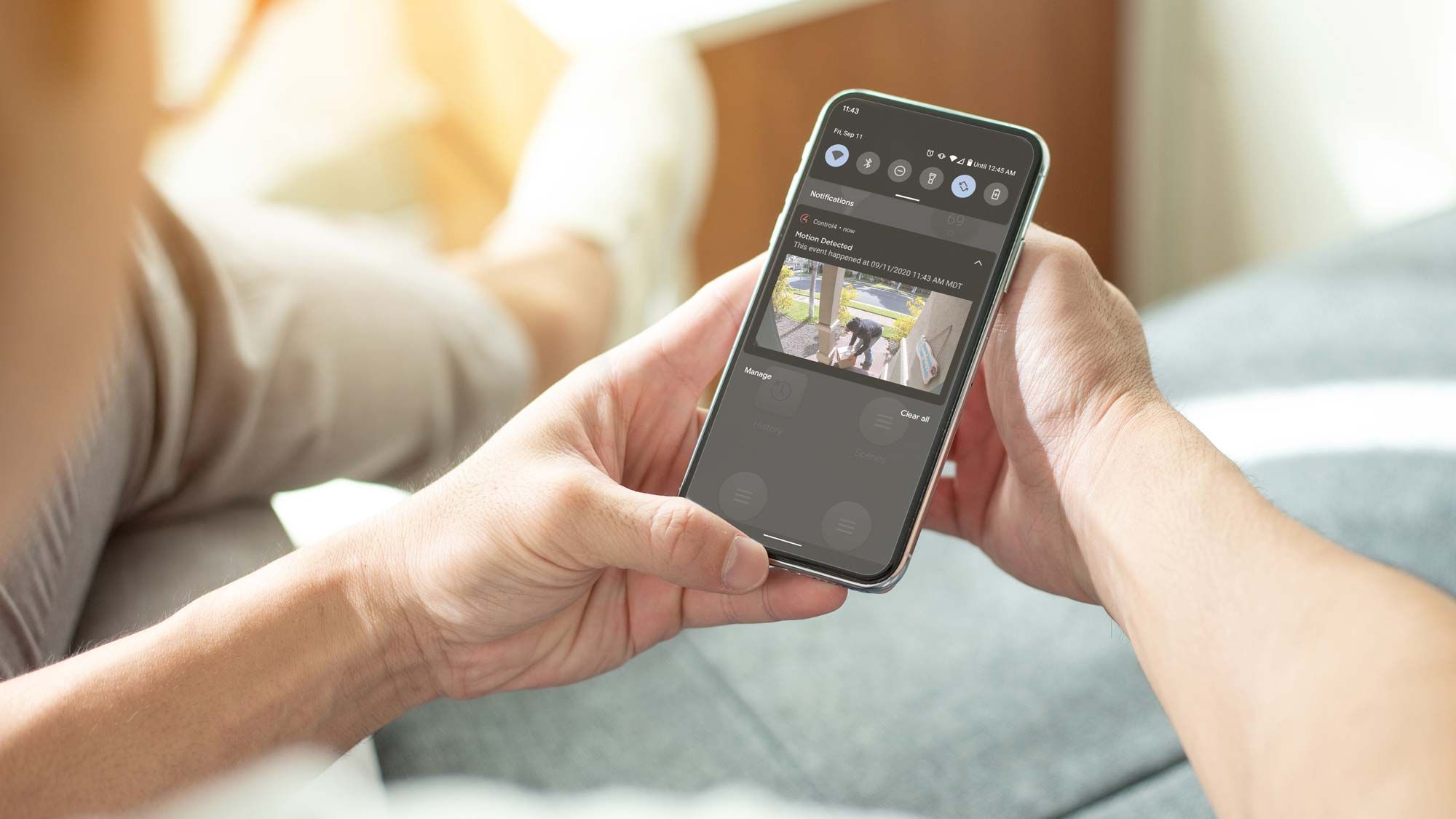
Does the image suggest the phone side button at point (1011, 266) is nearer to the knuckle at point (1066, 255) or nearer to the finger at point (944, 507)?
the knuckle at point (1066, 255)

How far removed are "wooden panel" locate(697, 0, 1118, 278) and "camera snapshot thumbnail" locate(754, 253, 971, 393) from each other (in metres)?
0.89

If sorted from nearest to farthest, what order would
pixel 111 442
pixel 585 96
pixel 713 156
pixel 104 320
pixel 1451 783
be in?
pixel 104 320 → pixel 1451 783 → pixel 111 442 → pixel 585 96 → pixel 713 156

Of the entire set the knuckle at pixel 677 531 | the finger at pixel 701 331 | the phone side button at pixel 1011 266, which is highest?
the phone side button at pixel 1011 266

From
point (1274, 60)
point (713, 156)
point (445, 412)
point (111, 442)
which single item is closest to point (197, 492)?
point (111, 442)

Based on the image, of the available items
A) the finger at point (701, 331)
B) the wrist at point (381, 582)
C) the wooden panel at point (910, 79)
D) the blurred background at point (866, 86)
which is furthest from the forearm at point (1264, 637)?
the wooden panel at point (910, 79)

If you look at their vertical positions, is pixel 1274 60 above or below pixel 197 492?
above

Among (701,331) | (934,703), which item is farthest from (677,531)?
(934,703)

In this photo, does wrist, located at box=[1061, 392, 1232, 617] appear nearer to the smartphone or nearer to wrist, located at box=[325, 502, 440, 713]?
the smartphone

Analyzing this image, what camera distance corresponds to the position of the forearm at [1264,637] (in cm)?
36

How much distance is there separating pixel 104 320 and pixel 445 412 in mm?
790

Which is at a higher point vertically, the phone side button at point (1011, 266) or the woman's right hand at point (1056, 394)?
the phone side button at point (1011, 266)

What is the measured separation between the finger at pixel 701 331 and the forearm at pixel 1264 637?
0.20 metres

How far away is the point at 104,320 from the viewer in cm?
18

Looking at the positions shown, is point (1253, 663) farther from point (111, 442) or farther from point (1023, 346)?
point (111, 442)
